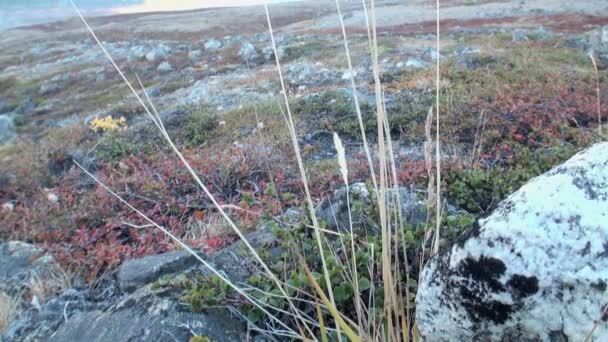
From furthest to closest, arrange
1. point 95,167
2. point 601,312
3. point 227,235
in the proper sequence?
point 95,167
point 227,235
point 601,312

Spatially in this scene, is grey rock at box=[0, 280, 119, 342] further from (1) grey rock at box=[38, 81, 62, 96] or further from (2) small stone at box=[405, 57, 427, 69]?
(1) grey rock at box=[38, 81, 62, 96]

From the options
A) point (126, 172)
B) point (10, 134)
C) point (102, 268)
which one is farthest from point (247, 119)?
point (10, 134)

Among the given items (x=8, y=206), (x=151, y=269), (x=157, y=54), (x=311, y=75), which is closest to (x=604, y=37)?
(x=311, y=75)

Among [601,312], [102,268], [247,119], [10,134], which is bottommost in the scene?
[10,134]

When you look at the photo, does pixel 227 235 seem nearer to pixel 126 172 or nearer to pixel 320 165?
pixel 320 165

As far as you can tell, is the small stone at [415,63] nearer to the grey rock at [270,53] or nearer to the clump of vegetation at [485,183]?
the clump of vegetation at [485,183]

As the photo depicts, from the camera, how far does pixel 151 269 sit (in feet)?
10.6

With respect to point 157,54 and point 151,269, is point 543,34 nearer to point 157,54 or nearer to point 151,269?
point 151,269

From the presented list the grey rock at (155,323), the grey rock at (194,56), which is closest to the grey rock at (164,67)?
the grey rock at (194,56)

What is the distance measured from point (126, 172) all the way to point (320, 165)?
9.84 ft

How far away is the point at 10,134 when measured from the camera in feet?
53.0

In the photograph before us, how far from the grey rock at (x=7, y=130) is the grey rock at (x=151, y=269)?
13.9m

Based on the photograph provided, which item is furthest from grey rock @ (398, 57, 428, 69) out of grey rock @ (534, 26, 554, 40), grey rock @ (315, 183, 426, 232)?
grey rock @ (315, 183, 426, 232)

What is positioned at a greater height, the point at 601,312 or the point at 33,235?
the point at 601,312
